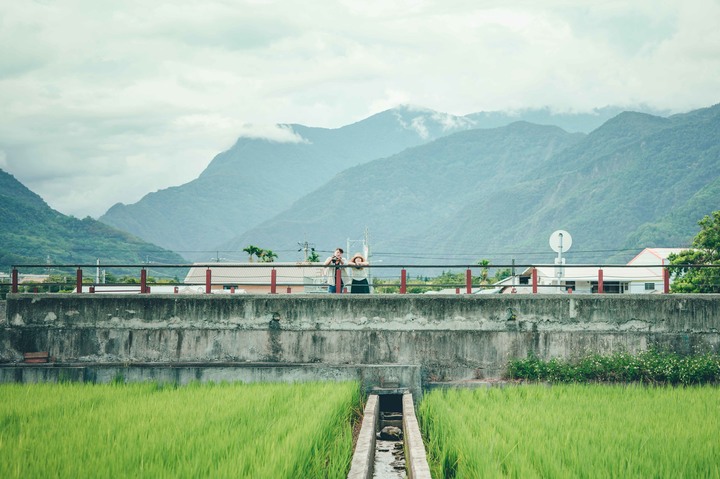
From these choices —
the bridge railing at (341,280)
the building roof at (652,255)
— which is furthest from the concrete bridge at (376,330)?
the building roof at (652,255)

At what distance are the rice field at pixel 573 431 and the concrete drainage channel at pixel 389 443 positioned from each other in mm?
356

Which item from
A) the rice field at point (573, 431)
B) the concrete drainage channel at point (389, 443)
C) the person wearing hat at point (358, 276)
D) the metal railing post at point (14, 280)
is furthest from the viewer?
the person wearing hat at point (358, 276)

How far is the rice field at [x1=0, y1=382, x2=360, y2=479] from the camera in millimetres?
7387

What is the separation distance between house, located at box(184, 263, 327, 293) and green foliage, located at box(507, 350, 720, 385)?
4.42 m

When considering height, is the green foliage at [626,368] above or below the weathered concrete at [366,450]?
above

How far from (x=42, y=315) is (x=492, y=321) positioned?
9.12 m

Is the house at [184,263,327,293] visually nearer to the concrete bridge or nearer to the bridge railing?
the bridge railing

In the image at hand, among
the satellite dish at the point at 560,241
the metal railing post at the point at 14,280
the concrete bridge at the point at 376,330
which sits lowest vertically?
the concrete bridge at the point at 376,330

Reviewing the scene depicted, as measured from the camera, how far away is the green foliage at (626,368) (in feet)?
46.4

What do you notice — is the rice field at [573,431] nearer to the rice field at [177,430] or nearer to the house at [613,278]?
the rice field at [177,430]

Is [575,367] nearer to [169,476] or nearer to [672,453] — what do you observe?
[672,453]

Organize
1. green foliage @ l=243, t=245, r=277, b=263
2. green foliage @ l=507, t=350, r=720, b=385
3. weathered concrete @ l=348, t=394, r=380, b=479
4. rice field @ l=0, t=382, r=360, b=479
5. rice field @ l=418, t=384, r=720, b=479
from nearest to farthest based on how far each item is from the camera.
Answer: rice field @ l=0, t=382, r=360, b=479, rice field @ l=418, t=384, r=720, b=479, weathered concrete @ l=348, t=394, r=380, b=479, green foliage @ l=507, t=350, r=720, b=385, green foliage @ l=243, t=245, r=277, b=263

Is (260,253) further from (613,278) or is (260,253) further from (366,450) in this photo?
(366,450)

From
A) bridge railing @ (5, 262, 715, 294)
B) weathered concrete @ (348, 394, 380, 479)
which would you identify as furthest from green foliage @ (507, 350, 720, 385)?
weathered concrete @ (348, 394, 380, 479)
